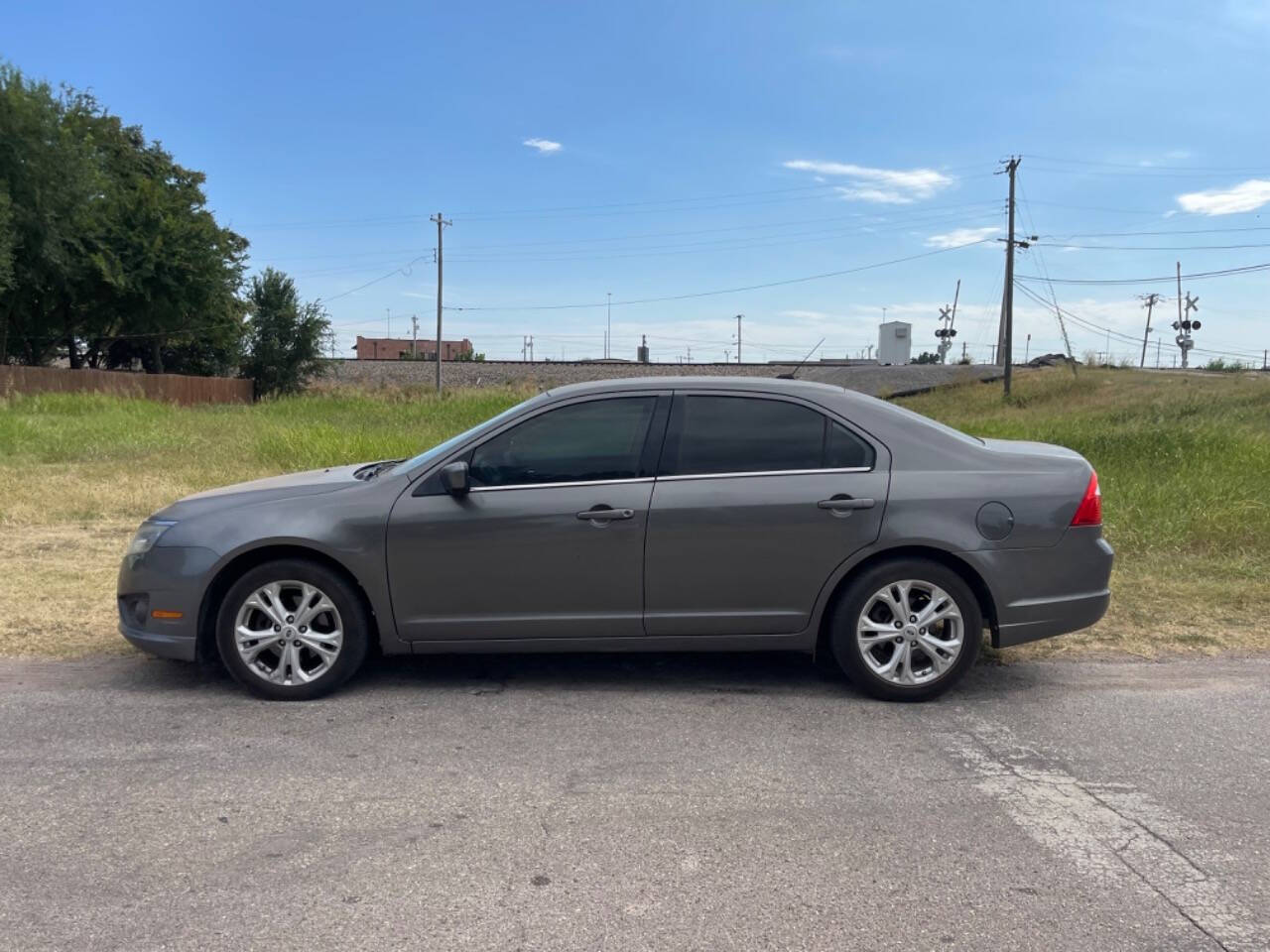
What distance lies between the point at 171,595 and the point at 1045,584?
432 cm

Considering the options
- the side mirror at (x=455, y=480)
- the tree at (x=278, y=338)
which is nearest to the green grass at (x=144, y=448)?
the side mirror at (x=455, y=480)

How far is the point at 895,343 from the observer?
2566 inches

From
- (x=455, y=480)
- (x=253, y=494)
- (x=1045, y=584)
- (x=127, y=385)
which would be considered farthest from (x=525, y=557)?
(x=127, y=385)

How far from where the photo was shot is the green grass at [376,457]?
6312mm

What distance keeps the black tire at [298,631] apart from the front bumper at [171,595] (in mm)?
140

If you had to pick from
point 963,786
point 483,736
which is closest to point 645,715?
point 483,736

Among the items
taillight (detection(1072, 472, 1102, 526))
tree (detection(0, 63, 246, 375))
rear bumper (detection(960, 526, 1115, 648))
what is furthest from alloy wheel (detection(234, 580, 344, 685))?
tree (detection(0, 63, 246, 375))

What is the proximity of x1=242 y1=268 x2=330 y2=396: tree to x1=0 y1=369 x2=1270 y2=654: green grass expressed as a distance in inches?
1289

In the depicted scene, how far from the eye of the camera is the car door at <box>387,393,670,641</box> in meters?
4.79

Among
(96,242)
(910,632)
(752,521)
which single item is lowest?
(910,632)

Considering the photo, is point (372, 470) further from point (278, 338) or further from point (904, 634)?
point (278, 338)

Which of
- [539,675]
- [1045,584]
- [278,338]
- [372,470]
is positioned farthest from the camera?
[278,338]

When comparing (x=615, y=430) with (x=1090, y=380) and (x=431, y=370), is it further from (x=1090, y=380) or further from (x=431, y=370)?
(x=431, y=370)

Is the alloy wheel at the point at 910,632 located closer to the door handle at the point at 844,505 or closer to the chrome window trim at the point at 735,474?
the door handle at the point at 844,505
